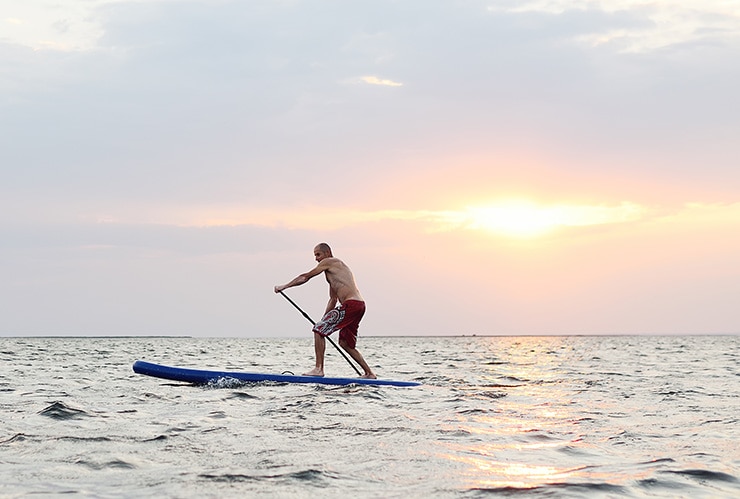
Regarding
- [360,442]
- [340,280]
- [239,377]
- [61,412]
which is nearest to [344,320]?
[340,280]

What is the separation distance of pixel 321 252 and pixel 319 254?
5 centimetres

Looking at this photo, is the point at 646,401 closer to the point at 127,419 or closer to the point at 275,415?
the point at 275,415

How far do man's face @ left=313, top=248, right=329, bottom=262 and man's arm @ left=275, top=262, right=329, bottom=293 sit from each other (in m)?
0.15

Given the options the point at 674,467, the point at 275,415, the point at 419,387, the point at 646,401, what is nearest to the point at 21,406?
the point at 275,415

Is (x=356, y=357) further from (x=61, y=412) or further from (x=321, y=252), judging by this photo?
(x=61, y=412)

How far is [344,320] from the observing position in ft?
44.2

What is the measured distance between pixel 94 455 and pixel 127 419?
7.60ft

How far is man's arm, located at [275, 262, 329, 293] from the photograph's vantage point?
12977 mm

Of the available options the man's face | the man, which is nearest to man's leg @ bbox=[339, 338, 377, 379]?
the man

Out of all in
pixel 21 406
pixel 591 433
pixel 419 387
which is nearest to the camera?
pixel 591 433

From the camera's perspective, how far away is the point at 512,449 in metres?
6.97

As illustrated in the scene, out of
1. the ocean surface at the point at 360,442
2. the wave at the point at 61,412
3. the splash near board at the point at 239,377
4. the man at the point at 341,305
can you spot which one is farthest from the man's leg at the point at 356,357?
the wave at the point at 61,412

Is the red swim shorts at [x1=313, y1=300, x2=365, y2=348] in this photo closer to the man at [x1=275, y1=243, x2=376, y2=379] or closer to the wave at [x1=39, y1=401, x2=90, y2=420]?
the man at [x1=275, y1=243, x2=376, y2=379]

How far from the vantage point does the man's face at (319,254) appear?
1345 centimetres
